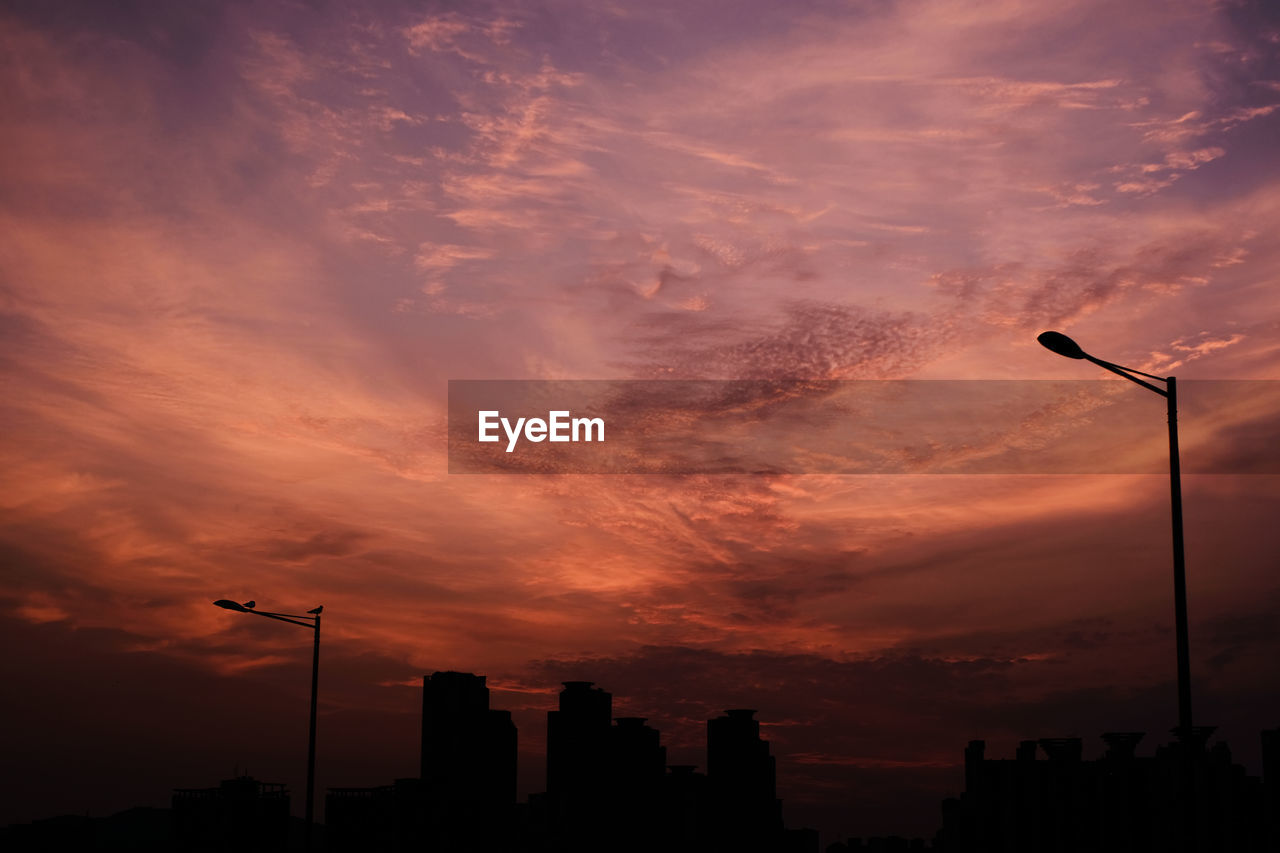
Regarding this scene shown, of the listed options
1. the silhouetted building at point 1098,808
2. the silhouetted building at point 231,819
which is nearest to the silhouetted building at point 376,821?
the silhouetted building at point 231,819

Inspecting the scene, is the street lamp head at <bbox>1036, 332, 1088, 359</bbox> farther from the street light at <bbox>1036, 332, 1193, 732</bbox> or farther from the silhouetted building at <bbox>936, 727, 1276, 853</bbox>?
the silhouetted building at <bbox>936, 727, 1276, 853</bbox>

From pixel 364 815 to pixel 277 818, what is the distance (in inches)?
697

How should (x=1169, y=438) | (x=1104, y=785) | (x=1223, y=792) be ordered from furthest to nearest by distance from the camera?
(x=1104, y=785)
(x=1223, y=792)
(x=1169, y=438)

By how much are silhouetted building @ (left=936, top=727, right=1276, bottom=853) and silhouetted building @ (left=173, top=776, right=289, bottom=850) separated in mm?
64943

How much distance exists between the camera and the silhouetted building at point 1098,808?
4668 inches

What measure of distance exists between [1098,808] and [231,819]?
365 feet

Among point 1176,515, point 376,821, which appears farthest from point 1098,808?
point 1176,515

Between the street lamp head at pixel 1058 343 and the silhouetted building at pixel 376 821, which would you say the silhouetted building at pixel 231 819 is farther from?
the street lamp head at pixel 1058 343

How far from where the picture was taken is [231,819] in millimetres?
88750

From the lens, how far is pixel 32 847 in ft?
359

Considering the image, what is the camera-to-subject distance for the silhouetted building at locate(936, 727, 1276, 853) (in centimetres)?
11856

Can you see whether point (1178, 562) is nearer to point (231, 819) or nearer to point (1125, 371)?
point (1125, 371)

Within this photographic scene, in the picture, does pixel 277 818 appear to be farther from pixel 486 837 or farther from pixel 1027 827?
pixel 1027 827

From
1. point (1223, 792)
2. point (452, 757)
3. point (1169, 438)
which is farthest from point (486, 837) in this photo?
point (1169, 438)
